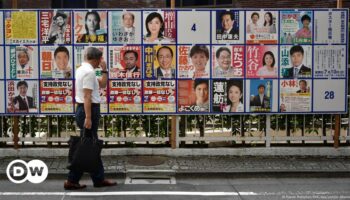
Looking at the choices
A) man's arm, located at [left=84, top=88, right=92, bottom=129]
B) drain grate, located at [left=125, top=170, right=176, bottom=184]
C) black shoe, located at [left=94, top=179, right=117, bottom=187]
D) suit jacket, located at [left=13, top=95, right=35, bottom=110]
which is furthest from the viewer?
suit jacket, located at [left=13, top=95, right=35, bottom=110]

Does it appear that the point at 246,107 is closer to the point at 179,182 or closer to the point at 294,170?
the point at 294,170

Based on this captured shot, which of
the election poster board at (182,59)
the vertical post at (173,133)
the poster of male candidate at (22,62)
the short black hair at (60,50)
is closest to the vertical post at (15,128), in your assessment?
the election poster board at (182,59)

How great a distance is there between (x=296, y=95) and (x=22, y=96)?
15.8 ft

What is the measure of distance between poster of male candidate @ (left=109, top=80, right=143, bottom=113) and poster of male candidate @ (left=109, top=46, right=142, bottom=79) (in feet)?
0.40

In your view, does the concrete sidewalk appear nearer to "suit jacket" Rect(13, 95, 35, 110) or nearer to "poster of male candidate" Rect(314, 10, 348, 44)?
"suit jacket" Rect(13, 95, 35, 110)

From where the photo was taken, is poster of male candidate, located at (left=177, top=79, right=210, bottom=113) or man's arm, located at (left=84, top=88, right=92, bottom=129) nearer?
man's arm, located at (left=84, top=88, right=92, bottom=129)

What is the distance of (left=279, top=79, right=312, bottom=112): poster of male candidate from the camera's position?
9.36m

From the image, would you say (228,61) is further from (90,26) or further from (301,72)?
(90,26)

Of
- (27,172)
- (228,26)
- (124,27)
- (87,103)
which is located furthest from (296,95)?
(27,172)

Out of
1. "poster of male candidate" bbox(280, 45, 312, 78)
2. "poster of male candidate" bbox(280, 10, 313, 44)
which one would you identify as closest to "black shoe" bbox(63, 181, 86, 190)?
"poster of male candidate" bbox(280, 45, 312, 78)

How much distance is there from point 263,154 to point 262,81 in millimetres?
1340

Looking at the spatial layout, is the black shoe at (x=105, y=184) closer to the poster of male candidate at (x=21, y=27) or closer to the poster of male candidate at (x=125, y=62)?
the poster of male candidate at (x=125, y=62)

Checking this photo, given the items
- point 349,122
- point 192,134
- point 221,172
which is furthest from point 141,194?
point 349,122

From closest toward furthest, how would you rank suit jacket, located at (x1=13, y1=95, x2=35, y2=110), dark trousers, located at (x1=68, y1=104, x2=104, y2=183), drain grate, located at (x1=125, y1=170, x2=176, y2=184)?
1. dark trousers, located at (x1=68, y1=104, x2=104, y2=183)
2. drain grate, located at (x1=125, y1=170, x2=176, y2=184)
3. suit jacket, located at (x1=13, y1=95, x2=35, y2=110)
